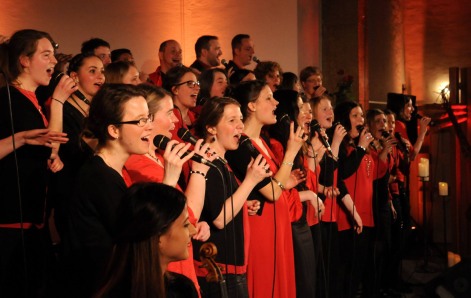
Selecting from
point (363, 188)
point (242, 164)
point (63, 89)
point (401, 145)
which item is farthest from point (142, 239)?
point (401, 145)

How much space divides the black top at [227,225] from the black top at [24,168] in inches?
31.9

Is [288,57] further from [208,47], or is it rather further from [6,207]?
[6,207]

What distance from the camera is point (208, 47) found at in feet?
21.9

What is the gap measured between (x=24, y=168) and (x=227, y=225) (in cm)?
105

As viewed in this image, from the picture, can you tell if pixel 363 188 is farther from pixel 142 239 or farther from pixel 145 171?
pixel 142 239

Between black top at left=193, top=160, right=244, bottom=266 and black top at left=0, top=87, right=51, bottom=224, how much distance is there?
81 centimetres

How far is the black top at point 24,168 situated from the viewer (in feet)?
12.2

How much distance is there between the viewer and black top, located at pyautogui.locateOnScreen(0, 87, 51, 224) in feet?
12.2

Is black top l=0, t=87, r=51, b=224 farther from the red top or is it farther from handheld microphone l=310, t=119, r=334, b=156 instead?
the red top

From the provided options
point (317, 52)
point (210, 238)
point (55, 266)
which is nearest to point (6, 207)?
point (55, 266)

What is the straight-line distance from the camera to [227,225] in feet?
13.0

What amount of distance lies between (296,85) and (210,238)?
2.56 m

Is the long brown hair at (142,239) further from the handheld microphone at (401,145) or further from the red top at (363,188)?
the handheld microphone at (401,145)

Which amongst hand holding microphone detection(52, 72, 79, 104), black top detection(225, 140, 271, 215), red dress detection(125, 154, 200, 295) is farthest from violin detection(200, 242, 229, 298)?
hand holding microphone detection(52, 72, 79, 104)
